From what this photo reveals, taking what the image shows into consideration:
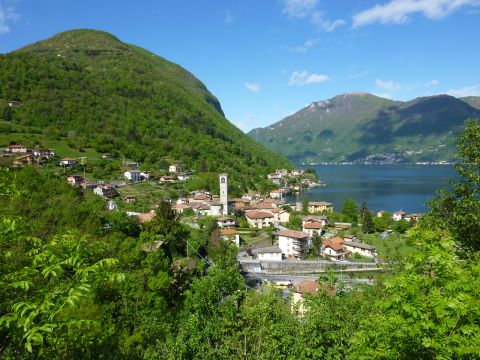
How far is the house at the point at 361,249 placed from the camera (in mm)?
36906

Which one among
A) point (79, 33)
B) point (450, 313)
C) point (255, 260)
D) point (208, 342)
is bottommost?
point (255, 260)

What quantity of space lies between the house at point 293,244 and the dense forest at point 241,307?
26.7 m

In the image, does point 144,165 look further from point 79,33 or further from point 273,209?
point 79,33

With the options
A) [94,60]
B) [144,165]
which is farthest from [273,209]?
[94,60]

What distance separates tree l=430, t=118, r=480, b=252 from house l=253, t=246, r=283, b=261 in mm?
27402

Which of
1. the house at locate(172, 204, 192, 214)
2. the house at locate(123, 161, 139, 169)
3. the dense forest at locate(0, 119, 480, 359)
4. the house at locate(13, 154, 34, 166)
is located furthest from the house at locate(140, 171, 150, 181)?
the dense forest at locate(0, 119, 480, 359)

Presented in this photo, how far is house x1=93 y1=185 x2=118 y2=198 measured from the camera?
49247 mm

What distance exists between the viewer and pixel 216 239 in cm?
3434

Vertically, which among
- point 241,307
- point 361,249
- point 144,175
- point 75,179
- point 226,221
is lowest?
point 361,249

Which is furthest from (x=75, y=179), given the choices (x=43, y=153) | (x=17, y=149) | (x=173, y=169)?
(x=173, y=169)

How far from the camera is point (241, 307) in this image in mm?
6469

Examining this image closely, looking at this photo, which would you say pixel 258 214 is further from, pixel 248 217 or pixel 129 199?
pixel 129 199

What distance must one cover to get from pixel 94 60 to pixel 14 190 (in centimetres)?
14538

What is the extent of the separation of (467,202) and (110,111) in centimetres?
10146
